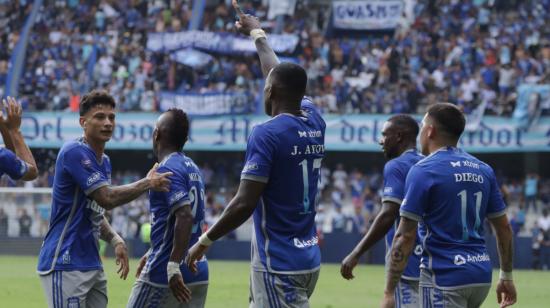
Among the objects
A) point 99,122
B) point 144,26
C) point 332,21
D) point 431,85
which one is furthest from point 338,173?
point 99,122

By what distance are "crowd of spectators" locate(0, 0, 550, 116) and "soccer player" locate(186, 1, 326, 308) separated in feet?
90.1

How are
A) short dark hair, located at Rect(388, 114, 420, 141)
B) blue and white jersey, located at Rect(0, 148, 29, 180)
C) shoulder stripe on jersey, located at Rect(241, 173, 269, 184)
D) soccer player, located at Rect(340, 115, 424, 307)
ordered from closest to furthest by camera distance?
shoulder stripe on jersey, located at Rect(241, 173, 269, 184) < blue and white jersey, located at Rect(0, 148, 29, 180) < soccer player, located at Rect(340, 115, 424, 307) < short dark hair, located at Rect(388, 114, 420, 141)

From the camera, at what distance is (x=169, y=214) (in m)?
8.05

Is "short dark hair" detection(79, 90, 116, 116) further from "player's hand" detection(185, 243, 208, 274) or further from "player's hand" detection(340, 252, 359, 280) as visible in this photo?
"player's hand" detection(340, 252, 359, 280)

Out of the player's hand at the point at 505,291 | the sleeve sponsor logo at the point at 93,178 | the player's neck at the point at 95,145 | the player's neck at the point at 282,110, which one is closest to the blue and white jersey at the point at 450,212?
the player's hand at the point at 505,291

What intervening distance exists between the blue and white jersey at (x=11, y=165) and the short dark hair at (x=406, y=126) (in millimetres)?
3494

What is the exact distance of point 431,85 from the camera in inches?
1399

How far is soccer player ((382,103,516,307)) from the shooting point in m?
7.46

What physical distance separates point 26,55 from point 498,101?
626 inches

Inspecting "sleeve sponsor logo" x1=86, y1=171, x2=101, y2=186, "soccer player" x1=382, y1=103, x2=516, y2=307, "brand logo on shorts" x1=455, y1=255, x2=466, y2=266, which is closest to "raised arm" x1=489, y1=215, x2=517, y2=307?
"soccer player" x1=382, y1=103, x2=516, y2=307

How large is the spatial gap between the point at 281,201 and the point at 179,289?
1072 mm

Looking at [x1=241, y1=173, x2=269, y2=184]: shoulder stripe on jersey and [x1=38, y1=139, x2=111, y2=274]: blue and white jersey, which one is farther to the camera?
[x1=38, y1=139, x2=111, y2=274]: blue and white jersey

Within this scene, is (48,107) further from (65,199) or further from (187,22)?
(65,199)

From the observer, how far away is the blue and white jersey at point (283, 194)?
23.4 feet
